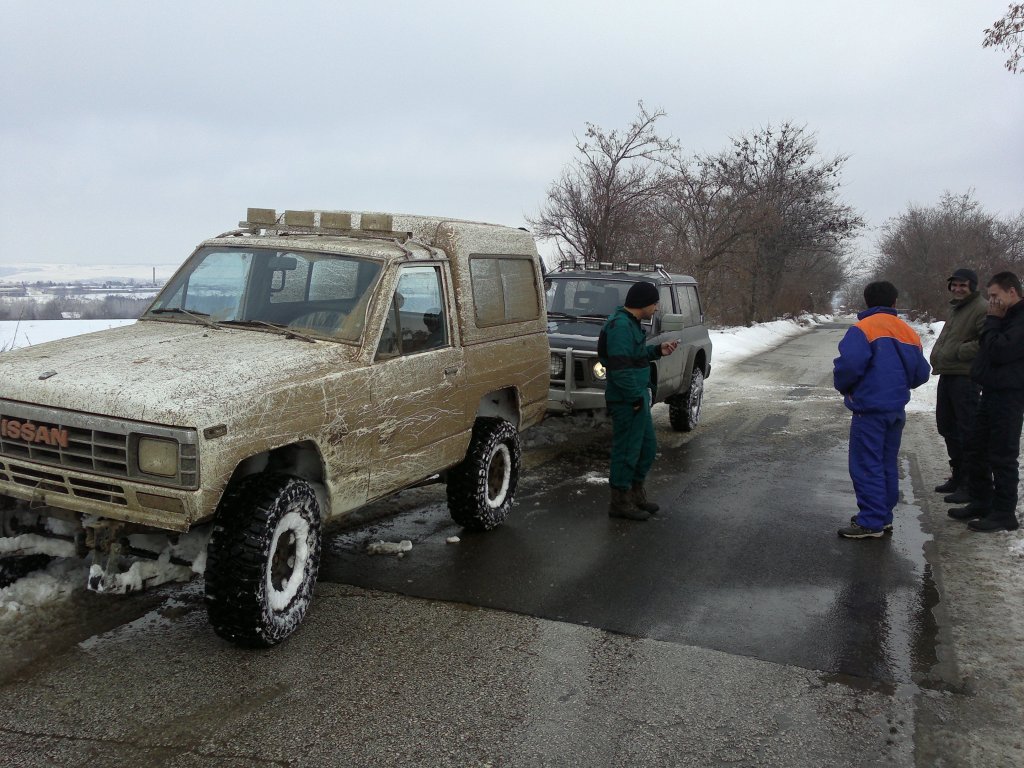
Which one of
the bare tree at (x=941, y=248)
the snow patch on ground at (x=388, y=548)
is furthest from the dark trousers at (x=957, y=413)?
the bare tree at (x=941, y=248)

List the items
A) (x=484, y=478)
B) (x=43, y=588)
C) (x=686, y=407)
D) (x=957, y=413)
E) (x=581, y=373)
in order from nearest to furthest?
(x=43, y=588)
(x=484, y=478)
(x=957, y=413)
(x=581, y=373)
(x=686, y=407)

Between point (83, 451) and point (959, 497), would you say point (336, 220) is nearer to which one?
point (83, 451)

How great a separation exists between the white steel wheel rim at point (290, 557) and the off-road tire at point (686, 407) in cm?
690

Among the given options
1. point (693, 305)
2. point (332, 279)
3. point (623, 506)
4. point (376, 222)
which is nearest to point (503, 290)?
point (376, 222)

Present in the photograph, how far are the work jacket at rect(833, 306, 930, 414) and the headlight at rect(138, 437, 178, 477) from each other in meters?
4.76

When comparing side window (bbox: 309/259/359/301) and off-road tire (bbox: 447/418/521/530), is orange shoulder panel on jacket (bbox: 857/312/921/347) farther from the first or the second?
side window (bbox: 309/259/359/301)

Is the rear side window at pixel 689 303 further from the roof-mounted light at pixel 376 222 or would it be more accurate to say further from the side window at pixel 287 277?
the side window at pixel 287 277

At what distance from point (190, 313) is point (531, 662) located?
119 inches

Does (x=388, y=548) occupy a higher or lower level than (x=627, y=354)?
lower

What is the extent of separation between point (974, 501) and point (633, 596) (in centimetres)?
364

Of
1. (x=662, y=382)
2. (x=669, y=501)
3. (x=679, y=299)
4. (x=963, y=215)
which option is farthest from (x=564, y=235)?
(x=963, y=215)

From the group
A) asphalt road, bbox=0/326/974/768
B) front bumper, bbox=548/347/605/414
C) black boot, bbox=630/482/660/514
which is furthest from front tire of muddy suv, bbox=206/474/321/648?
front bumper, bbox=548/347/605/414

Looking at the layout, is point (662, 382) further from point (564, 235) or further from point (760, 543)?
point (564, 235)

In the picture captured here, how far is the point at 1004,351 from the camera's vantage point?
20.4 ft
